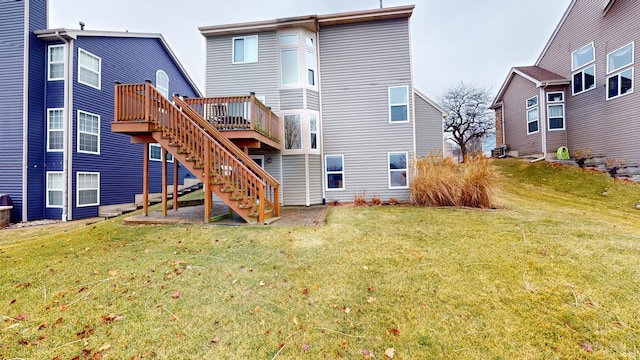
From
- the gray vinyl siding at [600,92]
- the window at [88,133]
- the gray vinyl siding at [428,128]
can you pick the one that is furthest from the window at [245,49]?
the gray vinyl siding at [600,92]

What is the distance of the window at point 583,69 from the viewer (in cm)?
1254

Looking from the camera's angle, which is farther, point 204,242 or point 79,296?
point 204,242

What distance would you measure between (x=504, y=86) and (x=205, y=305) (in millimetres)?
21489

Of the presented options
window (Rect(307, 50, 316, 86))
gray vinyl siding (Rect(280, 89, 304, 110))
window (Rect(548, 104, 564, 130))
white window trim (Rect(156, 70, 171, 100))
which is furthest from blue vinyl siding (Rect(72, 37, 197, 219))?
window (Rect(548, 104, 564, 130))

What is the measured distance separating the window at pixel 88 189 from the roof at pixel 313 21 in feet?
25.2

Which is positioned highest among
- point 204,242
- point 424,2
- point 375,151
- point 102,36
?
point 424,2

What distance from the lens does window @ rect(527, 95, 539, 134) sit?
14.9 m

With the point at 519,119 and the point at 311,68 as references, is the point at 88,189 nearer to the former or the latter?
the point at 311,68

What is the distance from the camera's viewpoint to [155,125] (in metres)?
7.05

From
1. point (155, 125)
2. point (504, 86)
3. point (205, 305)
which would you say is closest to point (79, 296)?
point (205, 305)

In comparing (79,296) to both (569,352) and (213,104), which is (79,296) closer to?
(569,352)

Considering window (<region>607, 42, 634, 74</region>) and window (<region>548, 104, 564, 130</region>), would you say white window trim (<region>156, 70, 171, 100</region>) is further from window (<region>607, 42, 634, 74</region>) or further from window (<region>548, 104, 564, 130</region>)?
window (<region>607, 42, 634, 74</region>)

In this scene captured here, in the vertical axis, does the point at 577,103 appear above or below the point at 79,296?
above

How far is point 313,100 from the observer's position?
1073 cm
